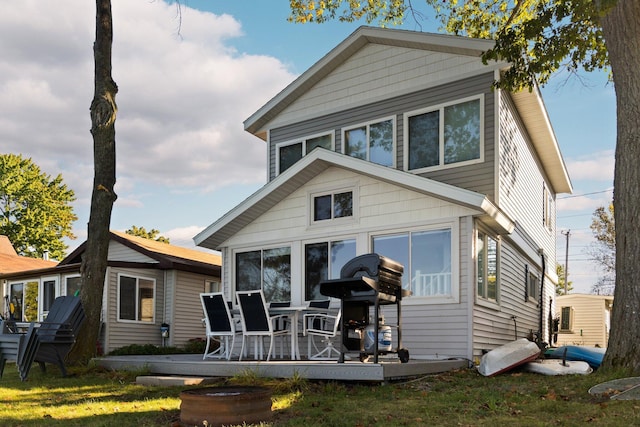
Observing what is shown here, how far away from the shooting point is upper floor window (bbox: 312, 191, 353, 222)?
37.0 feet

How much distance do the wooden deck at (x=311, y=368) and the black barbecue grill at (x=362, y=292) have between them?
0.26 m

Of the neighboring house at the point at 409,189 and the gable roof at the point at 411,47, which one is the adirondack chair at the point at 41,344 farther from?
the gable roof at the point at 411,47

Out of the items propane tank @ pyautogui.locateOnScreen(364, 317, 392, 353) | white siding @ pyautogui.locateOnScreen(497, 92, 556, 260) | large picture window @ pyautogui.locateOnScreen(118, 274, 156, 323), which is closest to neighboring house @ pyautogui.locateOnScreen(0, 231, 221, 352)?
large picture window @ pyautogui.locateOnScreen(118, 274, 156, 323)

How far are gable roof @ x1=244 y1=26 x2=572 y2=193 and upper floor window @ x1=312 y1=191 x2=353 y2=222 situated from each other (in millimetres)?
3409

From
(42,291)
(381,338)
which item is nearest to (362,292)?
(381,338)

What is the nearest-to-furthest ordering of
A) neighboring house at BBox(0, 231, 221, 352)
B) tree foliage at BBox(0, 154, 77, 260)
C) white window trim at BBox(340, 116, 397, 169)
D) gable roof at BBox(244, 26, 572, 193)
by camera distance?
gable roof at BBox(244, 26, 572, 193)
white window trim at BBox(340, 116, 397, 169)
neighboring house at BBox(0, 231, 221, 352)
tree foliage at BBox(0, 154, 77, 260)

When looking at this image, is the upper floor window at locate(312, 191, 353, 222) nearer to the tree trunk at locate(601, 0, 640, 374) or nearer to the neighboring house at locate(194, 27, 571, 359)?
the neighboring house at locate(194, 27, 571, 359)

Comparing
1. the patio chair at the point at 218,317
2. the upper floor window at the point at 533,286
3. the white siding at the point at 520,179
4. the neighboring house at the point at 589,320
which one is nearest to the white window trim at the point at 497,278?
the white siding at the point at 520,179

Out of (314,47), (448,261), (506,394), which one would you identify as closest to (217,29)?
(314,47)

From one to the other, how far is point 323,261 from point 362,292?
3788 mm

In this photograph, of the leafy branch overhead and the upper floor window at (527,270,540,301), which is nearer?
the leafy branch overhead

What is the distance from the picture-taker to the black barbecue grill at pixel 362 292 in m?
7.46

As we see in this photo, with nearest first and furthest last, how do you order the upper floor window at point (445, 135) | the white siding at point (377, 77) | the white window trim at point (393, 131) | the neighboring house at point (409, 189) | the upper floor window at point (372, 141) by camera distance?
the neighboring house at point (409, 189), the upper floor window at point (445, 135), the white siding at point (377, 77), the white window trim at point (393, 131), the upper floor window at point (372, 141)

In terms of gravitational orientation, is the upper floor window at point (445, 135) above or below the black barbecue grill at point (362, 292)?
above
